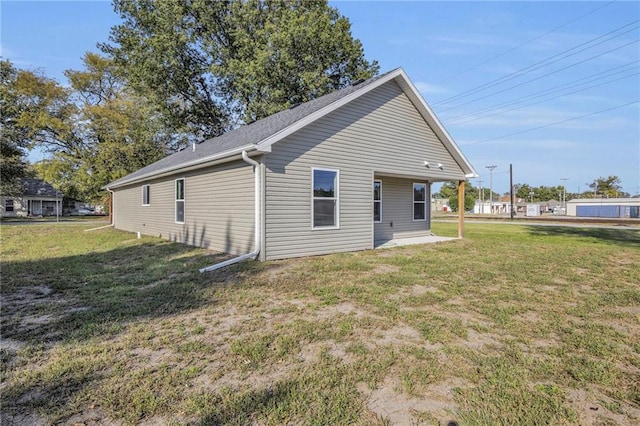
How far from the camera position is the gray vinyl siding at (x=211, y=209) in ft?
26.5

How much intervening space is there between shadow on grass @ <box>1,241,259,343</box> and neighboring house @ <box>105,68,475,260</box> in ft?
4.39

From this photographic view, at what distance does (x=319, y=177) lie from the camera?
853 centimetres

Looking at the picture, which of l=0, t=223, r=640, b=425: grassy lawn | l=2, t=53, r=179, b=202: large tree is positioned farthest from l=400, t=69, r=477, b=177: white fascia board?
l=2, t=53, r=179, b=202: large tree

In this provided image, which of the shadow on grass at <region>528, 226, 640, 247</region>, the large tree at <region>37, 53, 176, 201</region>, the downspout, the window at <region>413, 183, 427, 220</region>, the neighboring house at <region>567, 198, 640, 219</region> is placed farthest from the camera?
the neighboring house at <region>567, 198, 640, 219</region>

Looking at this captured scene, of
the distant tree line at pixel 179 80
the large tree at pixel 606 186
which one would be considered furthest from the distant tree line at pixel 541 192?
the distant tree line at pixel 179 80

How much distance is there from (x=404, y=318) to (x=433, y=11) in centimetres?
1279

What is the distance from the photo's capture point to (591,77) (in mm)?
23109

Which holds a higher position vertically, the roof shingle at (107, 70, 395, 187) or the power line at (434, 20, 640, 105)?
the power line at (434, 20, 640, 105)

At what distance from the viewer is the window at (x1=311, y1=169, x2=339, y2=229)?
847 centimetres

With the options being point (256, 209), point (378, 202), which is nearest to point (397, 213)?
point (378, 202)

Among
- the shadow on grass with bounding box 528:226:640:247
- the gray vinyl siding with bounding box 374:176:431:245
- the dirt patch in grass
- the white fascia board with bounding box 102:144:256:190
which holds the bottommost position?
A: the dirt patch in grass

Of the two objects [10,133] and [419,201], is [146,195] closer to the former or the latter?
[419,201]

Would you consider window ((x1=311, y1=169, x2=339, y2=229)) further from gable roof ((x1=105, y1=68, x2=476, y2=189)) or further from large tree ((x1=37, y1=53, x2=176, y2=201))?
large tree ((x1=37, y1=53, x2=176, y2=201))

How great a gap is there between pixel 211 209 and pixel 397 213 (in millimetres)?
6458
